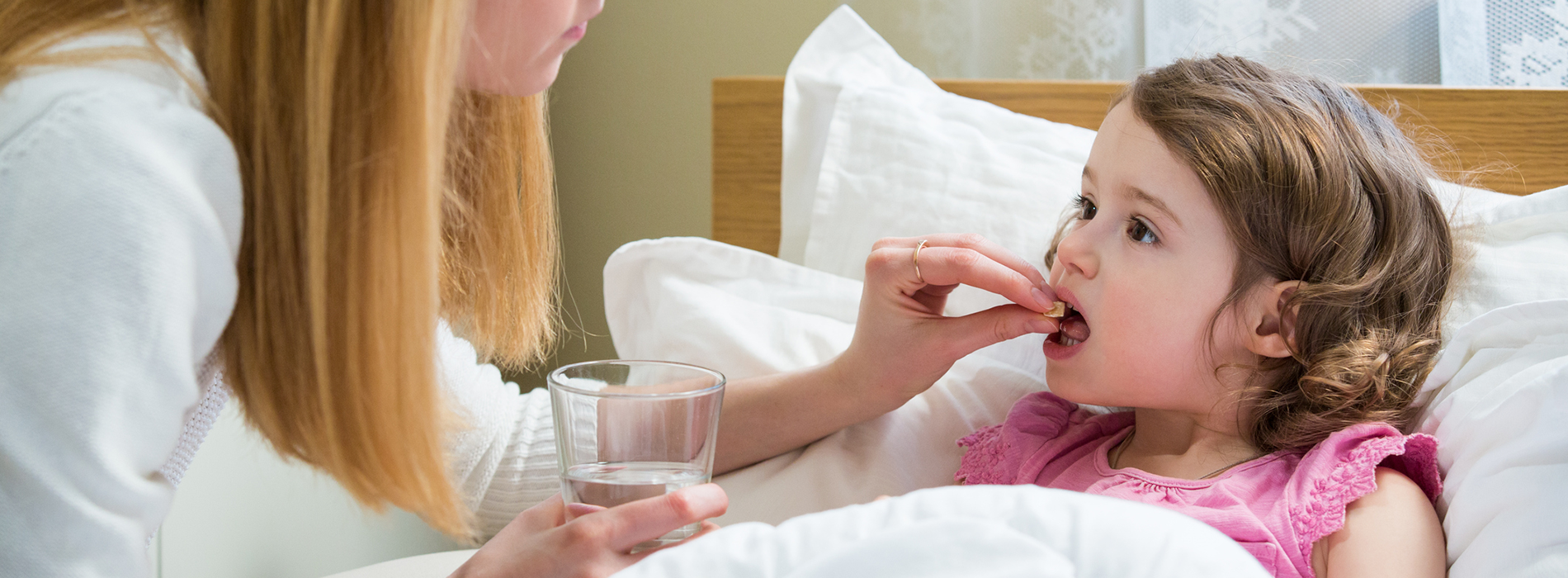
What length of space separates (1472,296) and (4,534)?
3.55ft

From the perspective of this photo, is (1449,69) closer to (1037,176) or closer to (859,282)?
(1037,176)

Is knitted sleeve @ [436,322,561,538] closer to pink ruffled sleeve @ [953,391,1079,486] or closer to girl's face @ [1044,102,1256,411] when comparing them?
pink ruffled sleeve @ [953,391,1079,486]

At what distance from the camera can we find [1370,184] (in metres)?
0.89

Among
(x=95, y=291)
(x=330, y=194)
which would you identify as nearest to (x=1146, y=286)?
(x=330, y=194)

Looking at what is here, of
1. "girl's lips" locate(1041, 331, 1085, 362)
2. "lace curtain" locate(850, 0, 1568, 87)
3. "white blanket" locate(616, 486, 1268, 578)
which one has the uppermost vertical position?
"lace curtain" locate(850, 0, 1568, 87)

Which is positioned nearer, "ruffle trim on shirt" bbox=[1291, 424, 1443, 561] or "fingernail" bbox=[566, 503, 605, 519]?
"fingernail" bbox=[566, 503, 605, 519]

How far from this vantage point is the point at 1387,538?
2.43 feet

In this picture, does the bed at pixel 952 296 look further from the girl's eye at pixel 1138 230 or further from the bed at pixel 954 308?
the girl's eye at pixel 1138 230

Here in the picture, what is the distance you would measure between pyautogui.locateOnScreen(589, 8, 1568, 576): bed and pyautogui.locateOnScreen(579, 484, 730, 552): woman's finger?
0.07 meters

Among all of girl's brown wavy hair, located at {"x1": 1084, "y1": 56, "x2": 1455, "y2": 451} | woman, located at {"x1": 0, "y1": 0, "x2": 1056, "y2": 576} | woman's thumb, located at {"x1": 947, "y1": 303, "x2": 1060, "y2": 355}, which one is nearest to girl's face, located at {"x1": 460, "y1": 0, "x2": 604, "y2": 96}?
woman, located at {"x1": 0, "y1": 0, "x2": 1056, "y2": 576}

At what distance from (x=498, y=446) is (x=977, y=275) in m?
0.52

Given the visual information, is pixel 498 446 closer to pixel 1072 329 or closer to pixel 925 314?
pixel 925 314

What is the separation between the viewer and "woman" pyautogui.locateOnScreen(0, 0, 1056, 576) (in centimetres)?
48

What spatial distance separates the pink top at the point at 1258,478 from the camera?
0.77 meters
